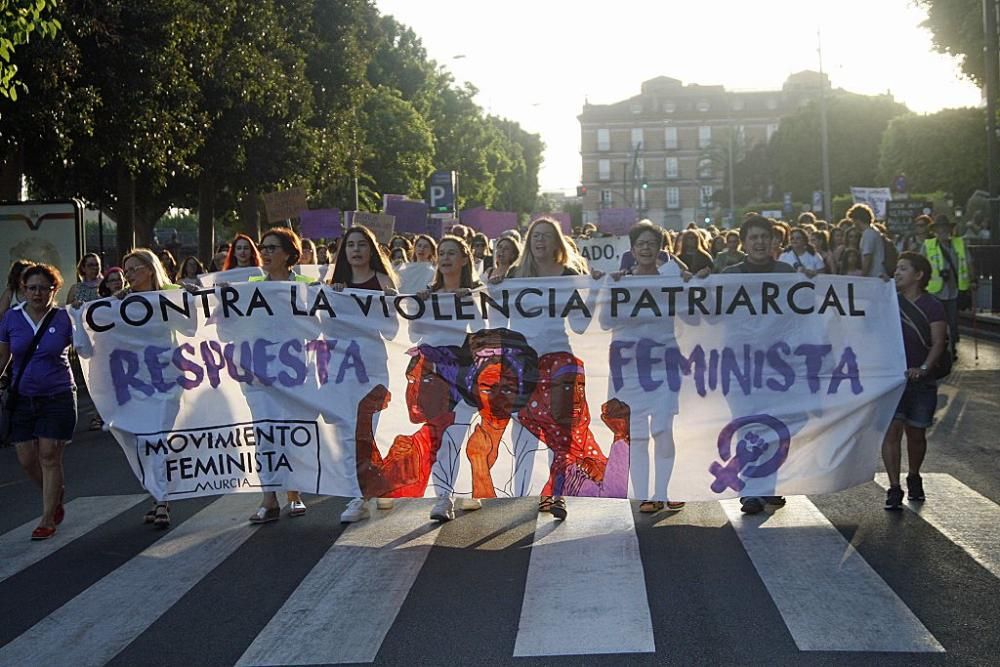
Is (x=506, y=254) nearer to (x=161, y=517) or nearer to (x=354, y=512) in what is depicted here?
(x=354, y=512)

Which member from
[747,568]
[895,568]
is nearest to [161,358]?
[747,568]

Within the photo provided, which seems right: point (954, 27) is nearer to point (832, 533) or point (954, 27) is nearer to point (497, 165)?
point (832, 533)

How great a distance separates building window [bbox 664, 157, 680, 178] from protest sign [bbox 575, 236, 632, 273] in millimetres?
122070

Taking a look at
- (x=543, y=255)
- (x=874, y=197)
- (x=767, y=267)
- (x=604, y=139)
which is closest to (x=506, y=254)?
(x=543, y=255)

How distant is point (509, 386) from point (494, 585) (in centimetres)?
173

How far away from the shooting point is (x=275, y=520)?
8.46 m

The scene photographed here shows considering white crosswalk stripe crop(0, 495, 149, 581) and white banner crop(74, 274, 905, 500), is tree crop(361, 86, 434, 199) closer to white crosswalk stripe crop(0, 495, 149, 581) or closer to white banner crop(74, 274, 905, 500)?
white crosswalk stripe crop(0, 495, 149, 581)

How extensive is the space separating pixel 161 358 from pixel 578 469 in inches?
105

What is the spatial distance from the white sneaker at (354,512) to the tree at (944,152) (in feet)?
163

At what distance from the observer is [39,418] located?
8352 millimetres

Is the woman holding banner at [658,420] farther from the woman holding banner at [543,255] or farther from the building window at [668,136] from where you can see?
the building window at [668,136]

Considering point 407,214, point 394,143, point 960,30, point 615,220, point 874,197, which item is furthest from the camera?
point 394,143

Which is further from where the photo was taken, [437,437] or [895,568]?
[437,437]

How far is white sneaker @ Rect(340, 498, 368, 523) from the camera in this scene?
828 centimetres
